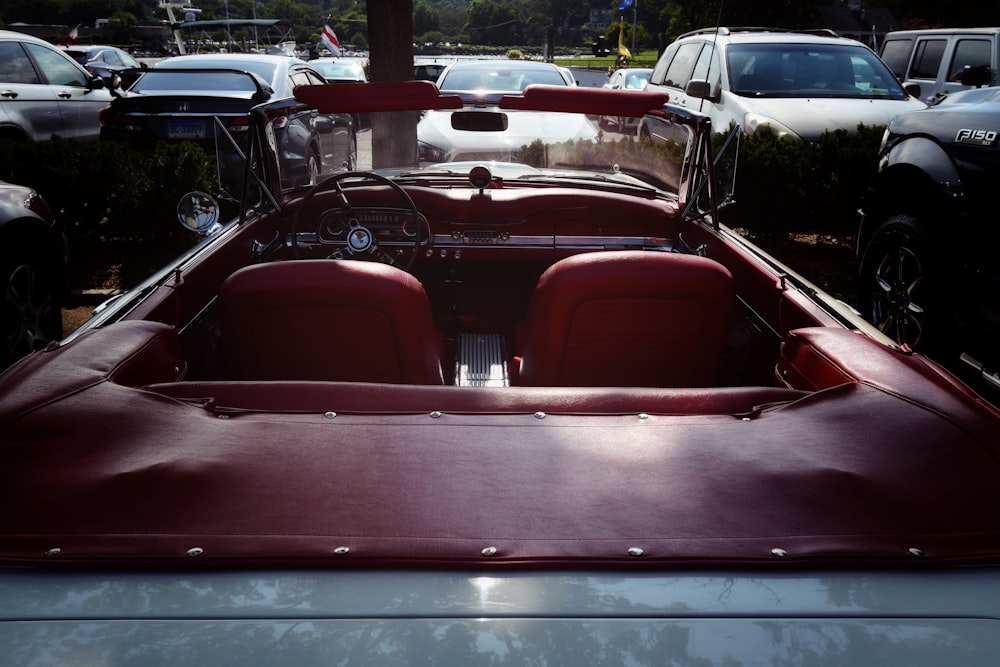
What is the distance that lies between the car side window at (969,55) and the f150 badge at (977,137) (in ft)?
26.5

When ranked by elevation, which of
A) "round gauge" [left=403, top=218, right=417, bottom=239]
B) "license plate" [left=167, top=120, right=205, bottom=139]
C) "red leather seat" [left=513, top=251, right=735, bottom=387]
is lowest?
"license plate" [left=167, top=120, right=205, bottom=139]

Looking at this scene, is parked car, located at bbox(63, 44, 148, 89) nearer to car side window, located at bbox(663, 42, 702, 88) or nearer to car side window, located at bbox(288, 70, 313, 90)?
car side window, located at bbox(288, 70, 313, 90)

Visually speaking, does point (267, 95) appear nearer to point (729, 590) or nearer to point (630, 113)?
point (630, 113)

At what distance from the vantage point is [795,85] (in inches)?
362

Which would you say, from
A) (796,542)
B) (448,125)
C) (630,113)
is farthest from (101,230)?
(796,542)

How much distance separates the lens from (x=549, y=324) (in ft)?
7.70

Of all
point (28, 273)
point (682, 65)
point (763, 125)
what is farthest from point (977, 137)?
point (682, 65)

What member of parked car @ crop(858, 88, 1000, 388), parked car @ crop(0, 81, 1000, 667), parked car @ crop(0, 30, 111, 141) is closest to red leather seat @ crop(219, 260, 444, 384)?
parked car @ crop(0, 81, 1000, 667)

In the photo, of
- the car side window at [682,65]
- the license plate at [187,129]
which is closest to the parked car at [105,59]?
the license plate at [187,129]

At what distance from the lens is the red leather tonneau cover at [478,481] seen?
1.25 meters

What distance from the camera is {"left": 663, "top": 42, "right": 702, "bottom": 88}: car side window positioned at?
33.6 ft

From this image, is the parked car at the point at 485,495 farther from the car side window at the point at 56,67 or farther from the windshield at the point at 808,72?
the car side window at the point at 56,67

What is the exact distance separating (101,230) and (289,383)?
6912 mm

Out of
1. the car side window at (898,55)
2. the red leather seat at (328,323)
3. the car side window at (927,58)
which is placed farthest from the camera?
the car side window at (898,55)
